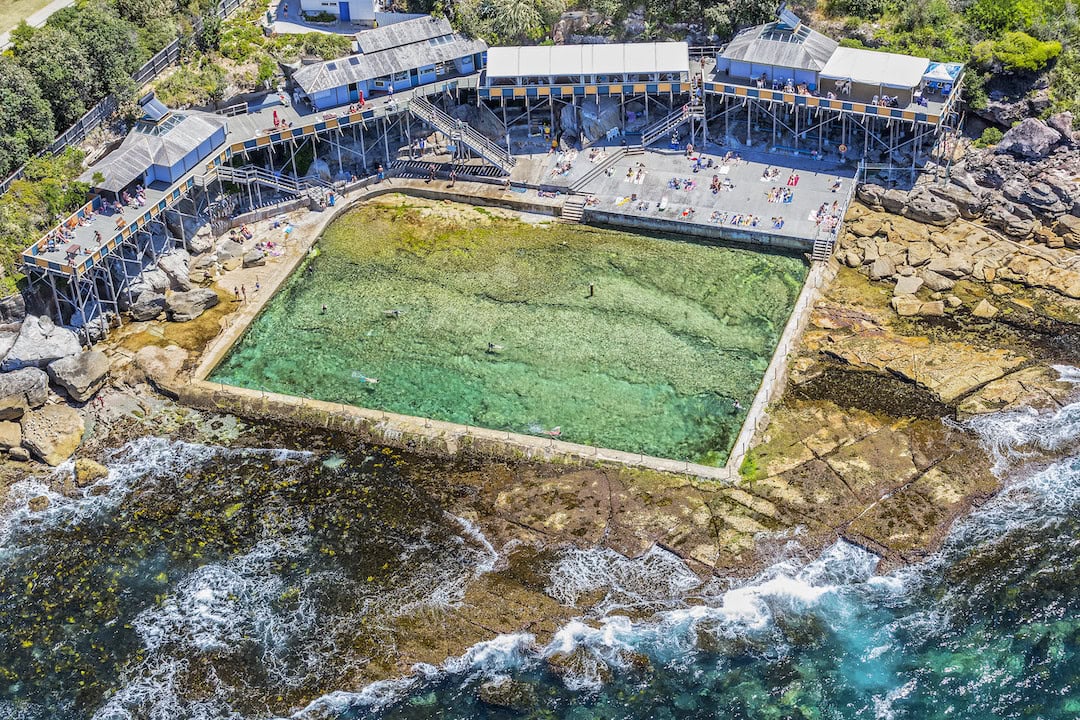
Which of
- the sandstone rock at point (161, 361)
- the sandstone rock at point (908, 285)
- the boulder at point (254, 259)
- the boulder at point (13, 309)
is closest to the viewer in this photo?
the boulder at point (13, 309)

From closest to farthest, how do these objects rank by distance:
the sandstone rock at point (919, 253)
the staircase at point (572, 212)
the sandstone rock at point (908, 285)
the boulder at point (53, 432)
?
the boulder at point (53, 432) → the sandstone rock at point (908, 285) → the sandstone rock at point (919, 253) → the staircase at point (572, 212)

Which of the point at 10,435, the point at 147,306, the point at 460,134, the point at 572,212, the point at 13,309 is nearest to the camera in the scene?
the point at 10,435

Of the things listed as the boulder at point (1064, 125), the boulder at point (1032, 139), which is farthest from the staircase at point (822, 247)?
the boulder at point (1064, 125)

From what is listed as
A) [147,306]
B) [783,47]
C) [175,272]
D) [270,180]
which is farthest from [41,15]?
[783,47]

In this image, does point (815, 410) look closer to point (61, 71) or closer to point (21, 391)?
point (21, 391)

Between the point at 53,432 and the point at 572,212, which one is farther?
the point at 572,212

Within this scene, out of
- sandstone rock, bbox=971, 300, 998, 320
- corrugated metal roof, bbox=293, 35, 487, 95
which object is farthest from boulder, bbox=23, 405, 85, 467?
sandstone rock, bbox=971, 300, 998, 320

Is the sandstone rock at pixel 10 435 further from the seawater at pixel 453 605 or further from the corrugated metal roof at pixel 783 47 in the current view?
the corrugated metal roof at pixel 783 47
